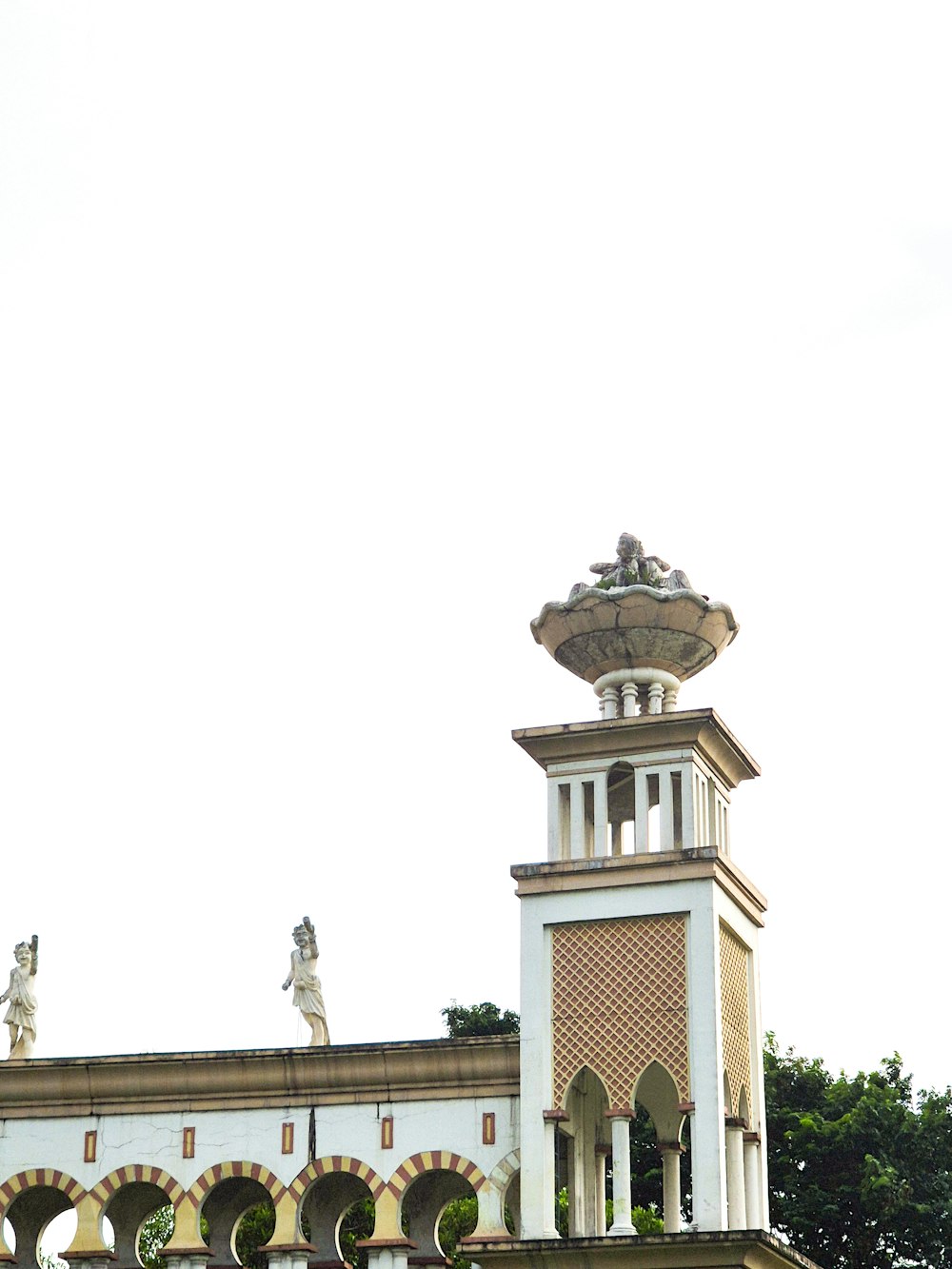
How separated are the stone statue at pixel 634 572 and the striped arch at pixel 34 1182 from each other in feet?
32.3

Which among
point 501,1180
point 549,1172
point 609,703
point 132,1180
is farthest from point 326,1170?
point 609,703

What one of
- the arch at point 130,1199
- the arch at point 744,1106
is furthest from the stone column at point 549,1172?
the arch at point 130,1199

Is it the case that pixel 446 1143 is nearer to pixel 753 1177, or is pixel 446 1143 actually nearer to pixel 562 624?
pixel 753 1177

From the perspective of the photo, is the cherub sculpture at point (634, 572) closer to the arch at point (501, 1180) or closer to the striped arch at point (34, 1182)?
the arch at point (501, 1180)

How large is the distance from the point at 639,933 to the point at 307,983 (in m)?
4.48

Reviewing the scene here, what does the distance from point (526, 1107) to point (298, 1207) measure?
11.0ft

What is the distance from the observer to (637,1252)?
2202 centimetres

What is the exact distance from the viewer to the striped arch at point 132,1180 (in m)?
25.1

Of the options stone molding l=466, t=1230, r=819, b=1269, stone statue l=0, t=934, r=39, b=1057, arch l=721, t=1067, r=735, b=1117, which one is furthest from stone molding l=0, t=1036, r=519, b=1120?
arch l=721, t=1067, r=735, b=1117

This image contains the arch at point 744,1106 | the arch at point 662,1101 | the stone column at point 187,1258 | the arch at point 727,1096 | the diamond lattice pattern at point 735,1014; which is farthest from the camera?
the stone column at point 187,1258

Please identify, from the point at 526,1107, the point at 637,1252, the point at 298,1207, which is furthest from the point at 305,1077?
the point at 637,1252

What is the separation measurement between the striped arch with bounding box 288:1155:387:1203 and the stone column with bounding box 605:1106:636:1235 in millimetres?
3332

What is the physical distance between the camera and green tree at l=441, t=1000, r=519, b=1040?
48438 millimetres

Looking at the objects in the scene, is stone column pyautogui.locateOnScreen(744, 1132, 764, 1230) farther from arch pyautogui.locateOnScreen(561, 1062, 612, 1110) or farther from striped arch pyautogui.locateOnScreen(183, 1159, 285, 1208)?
striped arch pyautogui.locateOnScreen(183, 1159, 285, 1208)
